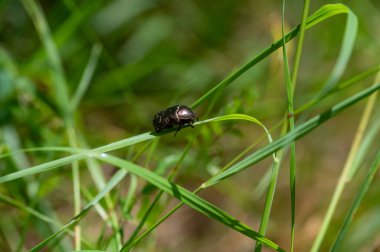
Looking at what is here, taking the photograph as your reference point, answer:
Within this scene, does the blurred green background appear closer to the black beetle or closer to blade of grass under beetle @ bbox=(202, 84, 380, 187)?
the black beetle

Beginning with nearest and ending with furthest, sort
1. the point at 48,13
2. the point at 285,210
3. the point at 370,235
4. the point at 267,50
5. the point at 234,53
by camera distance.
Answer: the point at 267,50, the point at 370,235, the point at 285,210, the point at 48,13, the point at 234,53

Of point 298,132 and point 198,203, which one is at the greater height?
point 298,132

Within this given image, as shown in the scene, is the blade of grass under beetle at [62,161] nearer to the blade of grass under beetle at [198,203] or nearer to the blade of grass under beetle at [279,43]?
the blade of grass under beetle at [198,203]

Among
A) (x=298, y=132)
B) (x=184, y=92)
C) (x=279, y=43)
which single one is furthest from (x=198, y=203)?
(x=184, y=92)

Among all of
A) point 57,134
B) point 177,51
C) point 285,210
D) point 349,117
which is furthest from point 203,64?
point 57,134

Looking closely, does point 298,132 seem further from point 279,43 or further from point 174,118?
point 174,118

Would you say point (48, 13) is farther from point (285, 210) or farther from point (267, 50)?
point (267, 50)

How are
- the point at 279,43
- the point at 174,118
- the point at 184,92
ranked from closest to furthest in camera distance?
the point at 279,43
the point at 174,118
the point at 184,92

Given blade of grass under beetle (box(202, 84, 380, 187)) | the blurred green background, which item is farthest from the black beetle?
blade of grass under beetle (box(202, 84, 380, 187))

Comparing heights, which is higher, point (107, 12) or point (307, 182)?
point (107, 12)
